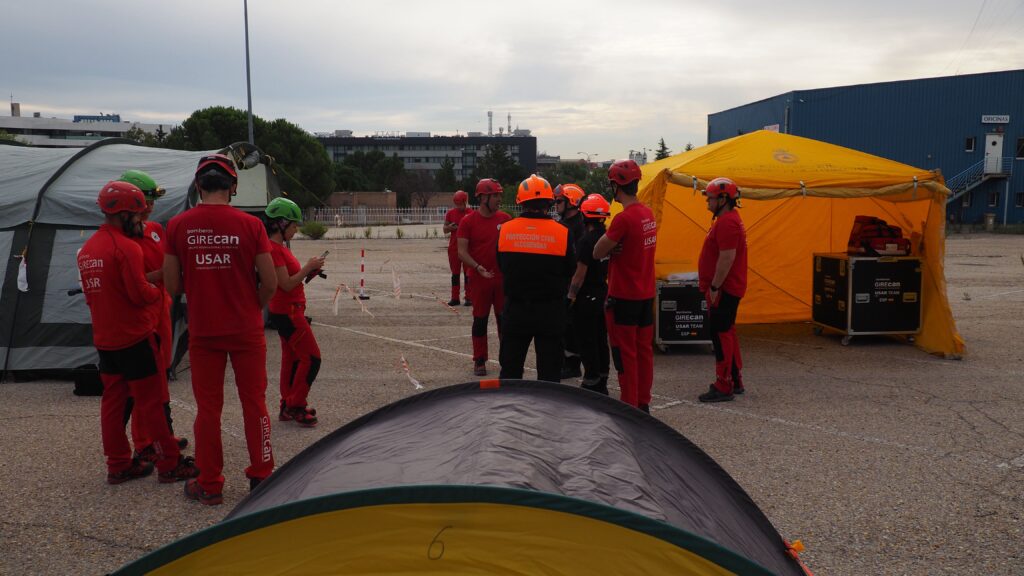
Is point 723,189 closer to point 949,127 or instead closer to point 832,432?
point 832,432

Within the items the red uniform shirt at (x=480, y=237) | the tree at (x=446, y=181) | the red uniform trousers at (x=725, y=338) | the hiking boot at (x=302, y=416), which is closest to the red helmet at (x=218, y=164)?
the hiking boot at (x=302, y=416)

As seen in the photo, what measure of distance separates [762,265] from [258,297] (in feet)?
28.7

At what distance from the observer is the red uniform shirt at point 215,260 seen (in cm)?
436

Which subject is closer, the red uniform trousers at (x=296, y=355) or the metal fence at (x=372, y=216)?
the red uniform trousers at (x=296, y=355)

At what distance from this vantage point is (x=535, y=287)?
5723mm

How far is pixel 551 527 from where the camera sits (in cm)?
214

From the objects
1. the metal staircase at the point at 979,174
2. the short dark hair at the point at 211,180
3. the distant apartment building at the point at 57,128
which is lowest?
the short dark hair at the point at 211,180

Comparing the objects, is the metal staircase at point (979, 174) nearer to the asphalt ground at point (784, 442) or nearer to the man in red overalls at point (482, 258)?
the asphalt ground at point (784, 442)

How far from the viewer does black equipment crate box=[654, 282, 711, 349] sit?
9.53 metres

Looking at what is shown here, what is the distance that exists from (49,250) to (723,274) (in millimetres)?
7209

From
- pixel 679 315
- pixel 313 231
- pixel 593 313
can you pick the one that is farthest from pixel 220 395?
pixel 313 231

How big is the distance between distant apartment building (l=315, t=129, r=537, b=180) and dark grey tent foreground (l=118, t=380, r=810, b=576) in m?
117

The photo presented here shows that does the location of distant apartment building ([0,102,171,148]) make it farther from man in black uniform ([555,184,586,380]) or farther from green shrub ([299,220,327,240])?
man in black uniform ([555,184,586,380])

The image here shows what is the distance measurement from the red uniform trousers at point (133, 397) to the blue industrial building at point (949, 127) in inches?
1651
